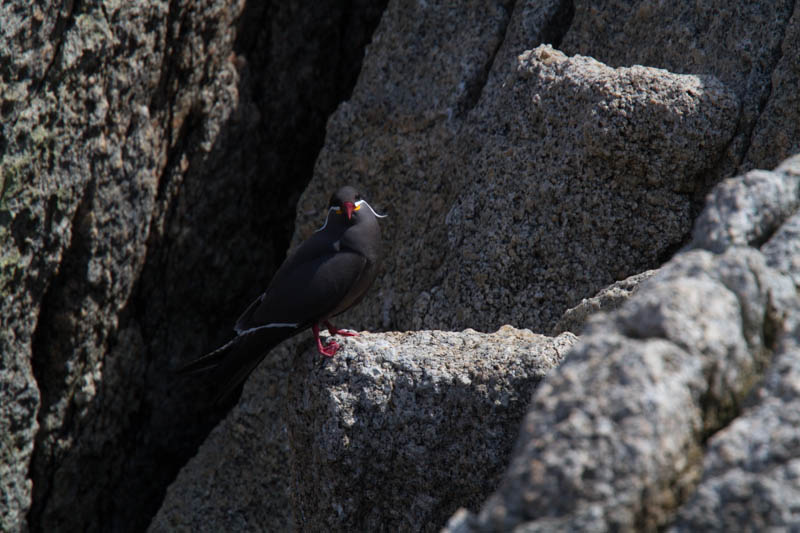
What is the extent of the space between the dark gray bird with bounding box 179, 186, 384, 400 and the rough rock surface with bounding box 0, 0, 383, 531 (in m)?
1.04

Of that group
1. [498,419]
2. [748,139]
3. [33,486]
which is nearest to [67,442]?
[33,486]

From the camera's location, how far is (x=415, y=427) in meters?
3.51

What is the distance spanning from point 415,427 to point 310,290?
120 cm

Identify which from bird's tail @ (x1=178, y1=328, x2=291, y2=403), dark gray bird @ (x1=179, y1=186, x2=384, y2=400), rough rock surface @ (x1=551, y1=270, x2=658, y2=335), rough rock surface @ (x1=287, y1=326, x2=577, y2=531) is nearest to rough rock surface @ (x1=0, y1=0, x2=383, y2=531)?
dark gray bird @ (x1=179, y1=186, x2=384, y2=400)

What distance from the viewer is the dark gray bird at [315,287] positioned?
14.7 feet

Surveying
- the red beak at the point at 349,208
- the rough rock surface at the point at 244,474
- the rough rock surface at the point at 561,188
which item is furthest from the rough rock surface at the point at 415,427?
the rough rock surface at the point at 244,474

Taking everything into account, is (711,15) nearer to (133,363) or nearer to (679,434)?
(679,434)

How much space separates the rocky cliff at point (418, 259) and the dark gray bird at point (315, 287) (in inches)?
13.9

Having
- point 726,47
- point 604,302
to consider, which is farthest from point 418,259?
point 726,47

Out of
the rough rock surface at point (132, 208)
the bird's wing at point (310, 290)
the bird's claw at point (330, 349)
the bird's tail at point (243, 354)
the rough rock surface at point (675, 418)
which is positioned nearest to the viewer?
the rough rock surface at point (675, 418)

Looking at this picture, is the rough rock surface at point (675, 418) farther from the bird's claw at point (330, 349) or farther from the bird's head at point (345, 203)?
the bird's head at point (345, 203)

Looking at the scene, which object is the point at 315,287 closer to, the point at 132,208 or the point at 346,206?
the point at 346,206

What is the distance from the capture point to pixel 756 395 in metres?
2.06

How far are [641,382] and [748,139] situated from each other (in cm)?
280
